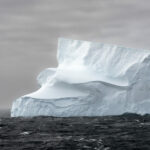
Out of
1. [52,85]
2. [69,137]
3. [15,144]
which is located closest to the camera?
[15,144]

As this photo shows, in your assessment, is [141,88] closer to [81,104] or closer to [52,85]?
[81,104]

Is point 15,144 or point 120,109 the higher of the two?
point 120,109

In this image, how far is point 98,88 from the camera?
32844 mm

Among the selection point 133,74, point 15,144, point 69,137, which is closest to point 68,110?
point 133,74

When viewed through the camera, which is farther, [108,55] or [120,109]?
[108,55]

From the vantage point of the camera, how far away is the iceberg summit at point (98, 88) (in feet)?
107

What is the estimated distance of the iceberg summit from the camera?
32.6 m

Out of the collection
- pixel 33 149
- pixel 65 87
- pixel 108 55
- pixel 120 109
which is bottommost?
pixel 33 149

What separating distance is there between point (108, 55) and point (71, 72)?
3.69 metres

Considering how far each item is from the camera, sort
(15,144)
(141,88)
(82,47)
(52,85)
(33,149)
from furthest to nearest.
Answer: (82,47) → (52,85) → (141,88) → (15,144) → (33,149)

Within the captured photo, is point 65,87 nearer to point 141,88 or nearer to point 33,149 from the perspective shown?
point 141,88

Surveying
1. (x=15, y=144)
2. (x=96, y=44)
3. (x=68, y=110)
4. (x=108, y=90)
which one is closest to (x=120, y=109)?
(x=108, y=90)

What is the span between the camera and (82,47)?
122 ft

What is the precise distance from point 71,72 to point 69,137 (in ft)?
55.8
